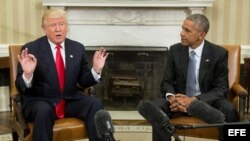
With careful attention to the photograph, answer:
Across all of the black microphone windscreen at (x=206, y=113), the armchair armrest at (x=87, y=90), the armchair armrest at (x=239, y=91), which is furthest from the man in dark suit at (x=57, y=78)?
the black microphone windscreen at (x=206, y=113)

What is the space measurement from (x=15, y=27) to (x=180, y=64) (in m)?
2.36

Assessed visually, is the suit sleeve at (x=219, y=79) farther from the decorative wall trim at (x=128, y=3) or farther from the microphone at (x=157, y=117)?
the decorative wall trim at (x=128, y=3)

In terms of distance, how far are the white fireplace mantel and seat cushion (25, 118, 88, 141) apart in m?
2.10

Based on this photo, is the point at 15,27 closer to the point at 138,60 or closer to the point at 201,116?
the point at 138,60

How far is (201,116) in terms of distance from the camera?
61.8 inches

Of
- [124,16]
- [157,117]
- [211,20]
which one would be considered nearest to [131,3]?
[124,16]

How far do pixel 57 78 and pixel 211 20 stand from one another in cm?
248

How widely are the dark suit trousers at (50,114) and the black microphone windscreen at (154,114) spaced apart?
1.07m

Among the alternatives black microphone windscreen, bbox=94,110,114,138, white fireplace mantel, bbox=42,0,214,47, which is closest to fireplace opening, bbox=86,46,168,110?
white fireplace mantel, bbox=42,0,214,47

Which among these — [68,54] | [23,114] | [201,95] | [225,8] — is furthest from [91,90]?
[225,8]

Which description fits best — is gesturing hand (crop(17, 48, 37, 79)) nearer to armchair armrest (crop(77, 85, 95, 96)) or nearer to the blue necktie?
armchair armrest (crop(77, 85, 95, 96))

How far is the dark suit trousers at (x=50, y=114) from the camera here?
8.36 ft

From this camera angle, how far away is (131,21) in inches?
182

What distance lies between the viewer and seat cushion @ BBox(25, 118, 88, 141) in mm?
2615
